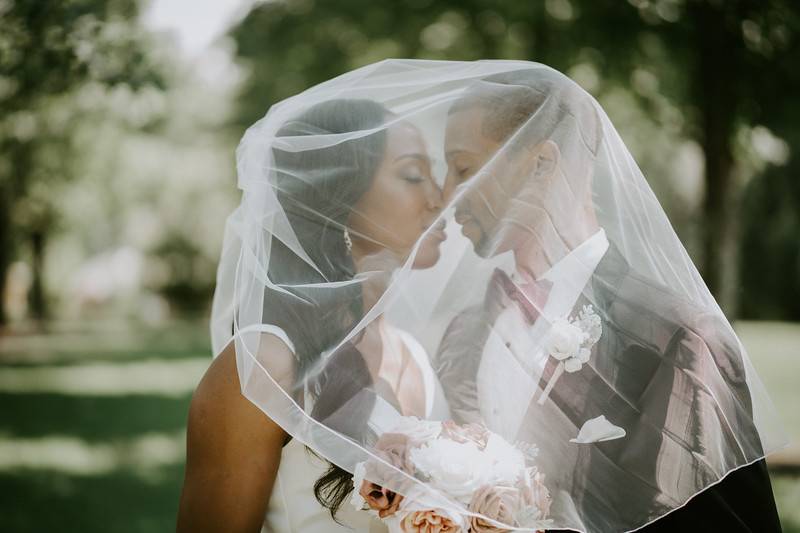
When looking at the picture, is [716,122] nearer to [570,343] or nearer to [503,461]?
[570,343]

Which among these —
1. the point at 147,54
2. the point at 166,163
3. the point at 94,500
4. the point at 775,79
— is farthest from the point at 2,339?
the point at 775,79

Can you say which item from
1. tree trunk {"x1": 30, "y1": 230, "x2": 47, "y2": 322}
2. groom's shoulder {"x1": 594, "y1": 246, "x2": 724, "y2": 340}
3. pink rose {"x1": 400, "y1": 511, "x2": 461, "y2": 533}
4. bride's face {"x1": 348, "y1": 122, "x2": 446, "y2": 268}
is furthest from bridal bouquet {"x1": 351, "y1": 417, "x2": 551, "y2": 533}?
tree trunk {"x1": 30, "y1": 230, "x2": 47, "y2": 322}

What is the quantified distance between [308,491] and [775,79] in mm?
5498

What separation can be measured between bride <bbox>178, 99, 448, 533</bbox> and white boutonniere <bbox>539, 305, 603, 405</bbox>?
0.46m

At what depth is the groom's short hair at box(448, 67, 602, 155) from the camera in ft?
8.54

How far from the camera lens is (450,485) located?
2100mm

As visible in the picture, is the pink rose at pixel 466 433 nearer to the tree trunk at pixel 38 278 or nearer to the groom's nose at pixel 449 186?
the groom's nose at pixel 449 186

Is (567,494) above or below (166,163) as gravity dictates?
above

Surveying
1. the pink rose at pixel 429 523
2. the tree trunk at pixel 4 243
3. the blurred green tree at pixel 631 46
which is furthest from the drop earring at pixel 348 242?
the tree trunk at pixel 4 243

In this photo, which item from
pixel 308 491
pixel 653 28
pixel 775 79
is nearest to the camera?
pixel 308 491

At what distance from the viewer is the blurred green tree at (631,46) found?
6.19 meters

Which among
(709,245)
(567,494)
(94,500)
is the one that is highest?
(567,494)

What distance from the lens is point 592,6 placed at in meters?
6.86

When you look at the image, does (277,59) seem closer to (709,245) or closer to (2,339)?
(709,245)
